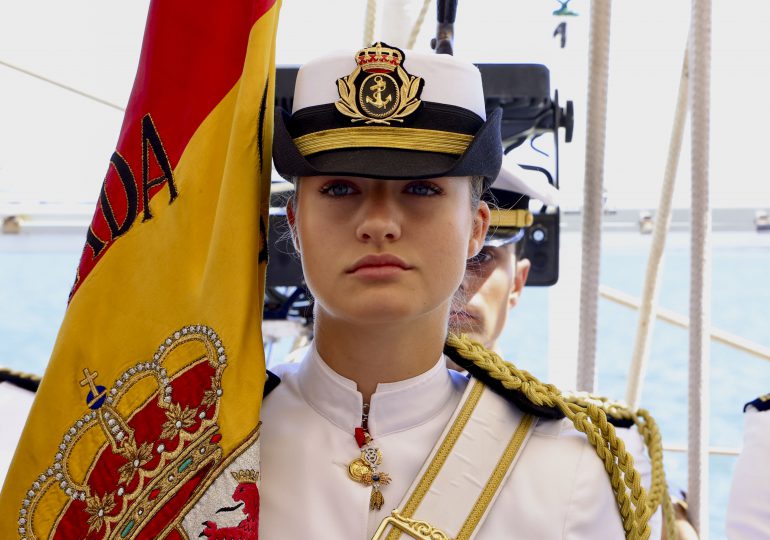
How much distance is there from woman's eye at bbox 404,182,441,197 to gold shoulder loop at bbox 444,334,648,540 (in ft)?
0.96

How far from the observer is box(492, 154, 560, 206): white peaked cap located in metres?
2.06

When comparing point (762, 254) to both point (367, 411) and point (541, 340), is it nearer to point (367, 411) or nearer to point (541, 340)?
point (367, 411)

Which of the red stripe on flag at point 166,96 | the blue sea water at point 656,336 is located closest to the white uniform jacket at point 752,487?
the red stripe on flag at point 166,96

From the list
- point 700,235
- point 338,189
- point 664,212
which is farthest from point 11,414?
point 664,212

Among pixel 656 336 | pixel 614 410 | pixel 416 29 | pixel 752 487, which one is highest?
pixel 416 29

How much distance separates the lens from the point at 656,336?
19016 millimetres

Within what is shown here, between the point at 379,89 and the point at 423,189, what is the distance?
0.46ft

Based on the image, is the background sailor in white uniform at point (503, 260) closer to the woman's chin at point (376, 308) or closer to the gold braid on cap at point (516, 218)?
the gold braid on cap at point (516, 218)

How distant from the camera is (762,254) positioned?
231 inches

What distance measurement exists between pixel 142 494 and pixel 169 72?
0.55 m

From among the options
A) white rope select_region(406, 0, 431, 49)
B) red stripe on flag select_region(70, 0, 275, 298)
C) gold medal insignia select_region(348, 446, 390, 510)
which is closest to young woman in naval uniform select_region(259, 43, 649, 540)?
gold medal insignia select_region(348, 446, 390, 510)

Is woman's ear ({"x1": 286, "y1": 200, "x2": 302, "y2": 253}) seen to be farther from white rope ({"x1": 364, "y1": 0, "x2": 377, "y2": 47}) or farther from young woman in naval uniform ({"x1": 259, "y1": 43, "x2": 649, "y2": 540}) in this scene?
white rope ({"x1": 364, "y1": 0, "x2": 377, "y2": 47})

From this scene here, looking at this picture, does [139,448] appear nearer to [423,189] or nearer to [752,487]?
[423,189]

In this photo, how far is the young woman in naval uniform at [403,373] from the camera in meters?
1.36
